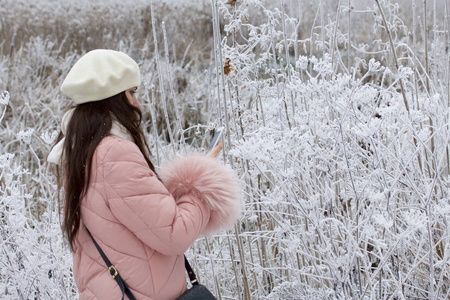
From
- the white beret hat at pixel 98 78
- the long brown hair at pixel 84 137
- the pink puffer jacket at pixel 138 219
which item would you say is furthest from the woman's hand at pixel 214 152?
the white beret hat at pixel 98 78

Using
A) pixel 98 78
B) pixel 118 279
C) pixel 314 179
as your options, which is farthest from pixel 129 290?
pixel 314 179

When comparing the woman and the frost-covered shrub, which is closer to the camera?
the woman

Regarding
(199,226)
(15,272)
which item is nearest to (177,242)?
(199,226)

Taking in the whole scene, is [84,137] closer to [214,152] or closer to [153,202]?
[153,202]

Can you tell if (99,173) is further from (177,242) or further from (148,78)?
(148,78)

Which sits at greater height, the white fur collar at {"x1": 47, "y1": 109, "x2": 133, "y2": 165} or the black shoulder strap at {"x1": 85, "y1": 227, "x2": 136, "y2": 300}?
the white fur collar at {"x1": 47, "y1": 109, "x2": 133, "y2": 165}

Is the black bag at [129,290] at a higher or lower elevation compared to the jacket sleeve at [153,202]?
lower

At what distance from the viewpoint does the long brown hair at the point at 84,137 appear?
1.12m

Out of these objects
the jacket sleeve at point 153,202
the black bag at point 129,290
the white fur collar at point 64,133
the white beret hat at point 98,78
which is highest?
the white beret hat at point 98,78

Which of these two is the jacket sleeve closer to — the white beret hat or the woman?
the woman

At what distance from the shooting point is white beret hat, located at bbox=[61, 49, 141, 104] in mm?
1092

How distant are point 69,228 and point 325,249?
70cm

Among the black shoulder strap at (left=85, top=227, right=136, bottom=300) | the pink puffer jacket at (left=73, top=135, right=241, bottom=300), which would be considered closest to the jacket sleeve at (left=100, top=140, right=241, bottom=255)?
the pink puffer jacket at (left=73, top=135, right=241, bottom=300)

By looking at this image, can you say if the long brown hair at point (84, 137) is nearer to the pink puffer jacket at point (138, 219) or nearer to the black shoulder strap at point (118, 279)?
the pink puffer jacket at point (138, 219)
